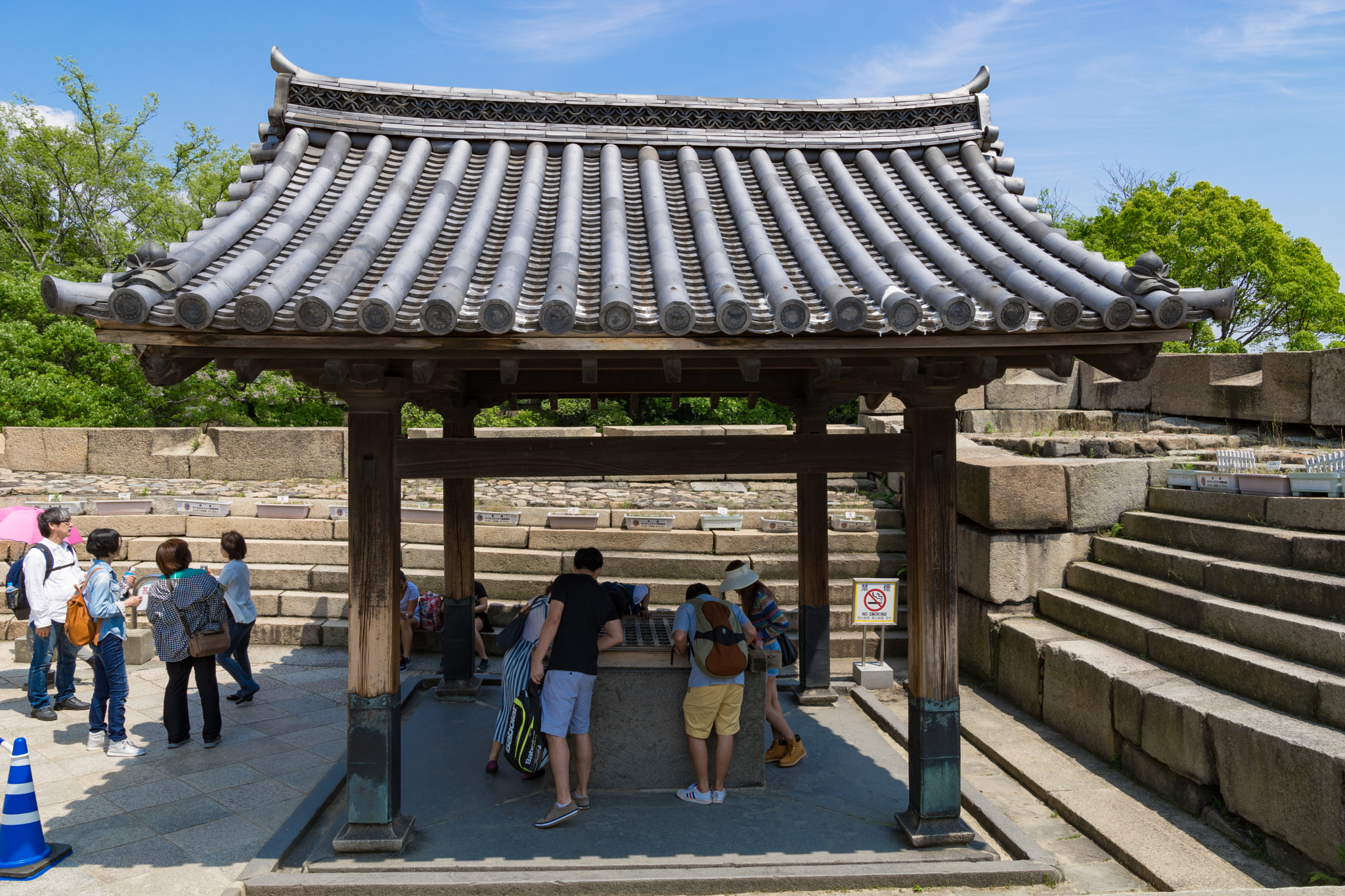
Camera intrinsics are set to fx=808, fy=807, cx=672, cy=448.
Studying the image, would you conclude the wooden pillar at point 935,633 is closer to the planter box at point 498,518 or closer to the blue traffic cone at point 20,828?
the blue traffic cone at point 20,828

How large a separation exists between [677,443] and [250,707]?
565 cm

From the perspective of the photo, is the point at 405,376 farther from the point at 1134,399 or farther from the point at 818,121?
the point at 1134,399

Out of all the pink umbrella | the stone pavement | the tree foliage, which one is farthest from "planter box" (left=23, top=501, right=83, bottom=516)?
the tree foliage

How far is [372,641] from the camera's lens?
4.84 metres

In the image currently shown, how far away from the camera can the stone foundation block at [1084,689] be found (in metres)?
6.66

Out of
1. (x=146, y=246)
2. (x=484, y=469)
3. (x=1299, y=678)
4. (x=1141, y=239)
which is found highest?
(x=1141, y=239)

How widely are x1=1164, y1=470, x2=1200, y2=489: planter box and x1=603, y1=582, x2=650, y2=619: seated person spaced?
5.82 metres

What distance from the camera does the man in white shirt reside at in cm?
688

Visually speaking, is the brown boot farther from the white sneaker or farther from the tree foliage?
the tree foliage

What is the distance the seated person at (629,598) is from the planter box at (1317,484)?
576 centimetres

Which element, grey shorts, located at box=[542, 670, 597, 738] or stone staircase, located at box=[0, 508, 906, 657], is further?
stone staircase, located at box=[0, 508, 906, 657]

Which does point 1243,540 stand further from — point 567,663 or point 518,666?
point 518,666

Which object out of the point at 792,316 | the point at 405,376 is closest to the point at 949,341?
the point at 792,316

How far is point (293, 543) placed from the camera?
36.7 ft
